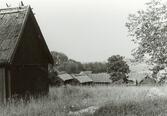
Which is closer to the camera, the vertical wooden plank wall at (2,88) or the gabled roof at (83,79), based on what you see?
the vertical wooden plank wall at (2,88)

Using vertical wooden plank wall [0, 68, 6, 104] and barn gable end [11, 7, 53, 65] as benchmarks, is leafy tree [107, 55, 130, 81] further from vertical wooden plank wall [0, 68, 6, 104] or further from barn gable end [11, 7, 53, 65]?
vertical wooden plank wall [0, 68, 6, 104]

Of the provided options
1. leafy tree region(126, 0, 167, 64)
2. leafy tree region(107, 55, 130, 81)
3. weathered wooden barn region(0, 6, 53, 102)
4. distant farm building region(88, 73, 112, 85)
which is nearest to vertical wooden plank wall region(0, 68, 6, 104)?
weathered wooden barn region(0, 6, 53, 102)

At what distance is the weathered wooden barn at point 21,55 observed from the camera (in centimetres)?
1977

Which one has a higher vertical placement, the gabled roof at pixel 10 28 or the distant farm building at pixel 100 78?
the gabled roof at pixel 10 28

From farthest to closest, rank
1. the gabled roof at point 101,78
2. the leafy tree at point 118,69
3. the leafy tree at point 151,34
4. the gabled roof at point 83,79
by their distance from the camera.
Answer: the gabled roof at point 101,78 → the gabled roof at point 83,79 → the leafy tree at point 118,69 → the leafy tree at point 151,34

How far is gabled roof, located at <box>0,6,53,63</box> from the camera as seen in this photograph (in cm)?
1944

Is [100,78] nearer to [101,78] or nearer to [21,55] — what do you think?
[101,78]

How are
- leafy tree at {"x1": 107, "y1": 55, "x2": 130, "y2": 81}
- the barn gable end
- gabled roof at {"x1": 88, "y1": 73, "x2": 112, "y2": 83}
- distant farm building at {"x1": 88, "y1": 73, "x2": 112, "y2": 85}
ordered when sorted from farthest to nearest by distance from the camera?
1. gabled roof at {"x1": 88, "y1": 73, "x2": 112, "y2": 83}
2. distant farm building at {"x1": 88, "y1": 73, "x2": 112, "y2": 85}
3. leafy tree at {"x1": 107, "y1": 55, "x2": 130, "y2": 81}
4. the barn gable end

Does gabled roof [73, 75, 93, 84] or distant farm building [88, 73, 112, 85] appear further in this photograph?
distant farm building [88, 73, 112, 85]

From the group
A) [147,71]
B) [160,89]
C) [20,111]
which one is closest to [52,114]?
[20,111]

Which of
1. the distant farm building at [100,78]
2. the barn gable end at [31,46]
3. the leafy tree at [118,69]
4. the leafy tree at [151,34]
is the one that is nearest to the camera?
the leafy tree at [151,34]

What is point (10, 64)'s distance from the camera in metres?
19.2

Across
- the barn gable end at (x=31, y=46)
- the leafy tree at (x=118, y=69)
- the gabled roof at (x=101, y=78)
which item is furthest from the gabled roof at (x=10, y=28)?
the gabled roof at (x=101, y=78)

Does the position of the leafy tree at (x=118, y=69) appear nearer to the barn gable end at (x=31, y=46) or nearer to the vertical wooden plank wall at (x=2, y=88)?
the barn gable end at (x=31, y=46)
